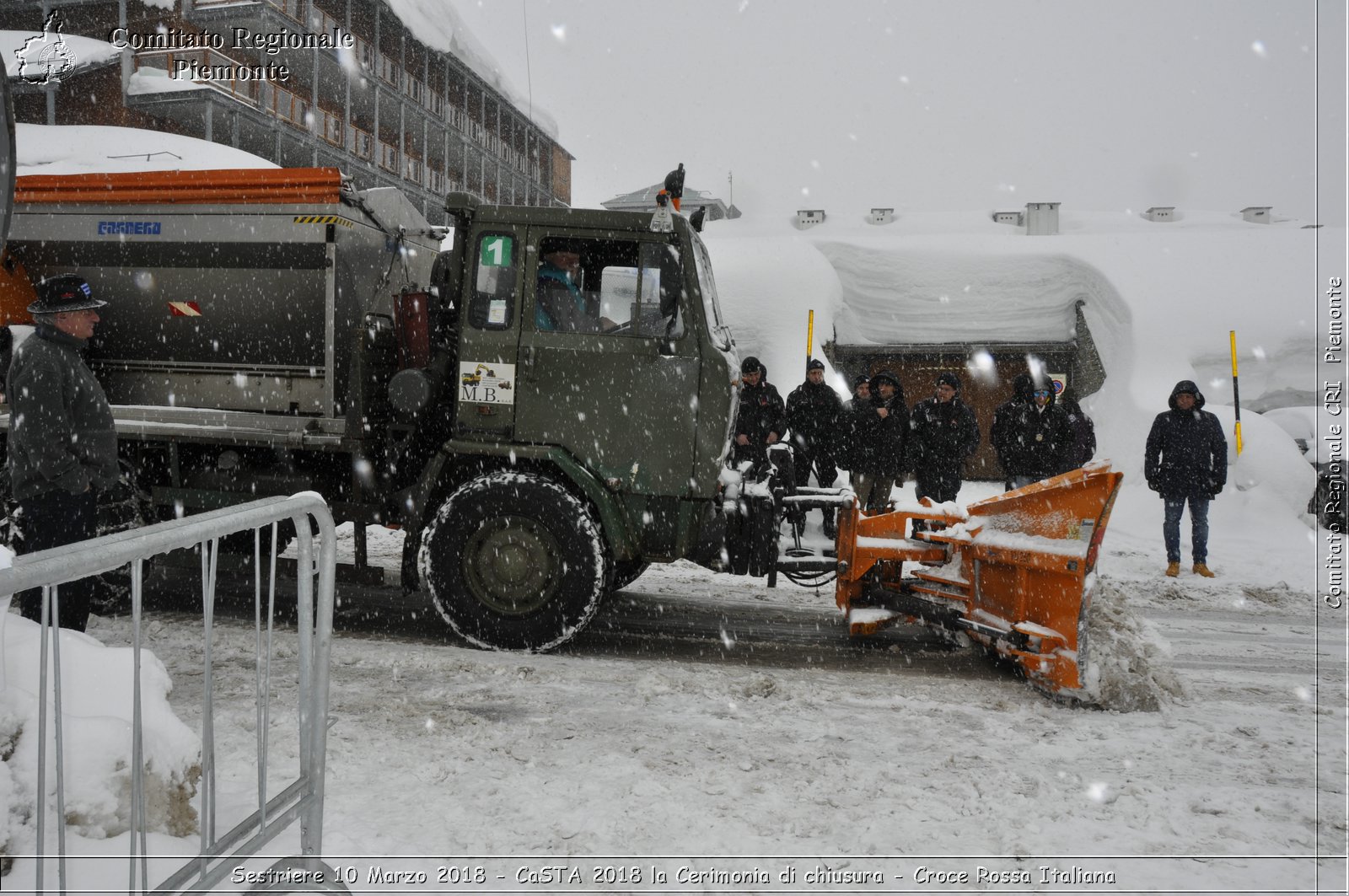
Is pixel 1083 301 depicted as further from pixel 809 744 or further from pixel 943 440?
pixel 809 744

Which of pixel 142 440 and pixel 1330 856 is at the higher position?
pixel 142 440

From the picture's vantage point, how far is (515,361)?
4.52 m

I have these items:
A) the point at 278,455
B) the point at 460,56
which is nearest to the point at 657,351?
the point at 278,455

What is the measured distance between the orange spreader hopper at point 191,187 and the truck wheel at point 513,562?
73.8 inches

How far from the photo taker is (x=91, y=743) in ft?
6.89

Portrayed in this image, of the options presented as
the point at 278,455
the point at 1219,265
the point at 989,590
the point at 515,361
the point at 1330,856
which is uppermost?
the point at 1219,265

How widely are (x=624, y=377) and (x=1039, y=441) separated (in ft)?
14.6

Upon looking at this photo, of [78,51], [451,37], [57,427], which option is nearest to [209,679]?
[57,427]

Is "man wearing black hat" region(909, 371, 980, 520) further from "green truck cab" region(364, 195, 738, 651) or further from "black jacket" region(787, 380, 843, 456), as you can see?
"green truck cab" region(364, 195, 738, 651)

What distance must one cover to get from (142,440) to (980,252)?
1403cm

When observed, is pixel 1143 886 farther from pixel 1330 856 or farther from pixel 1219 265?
pixel 1219 265

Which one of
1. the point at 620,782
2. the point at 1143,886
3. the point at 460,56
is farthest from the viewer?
the point at 460,56

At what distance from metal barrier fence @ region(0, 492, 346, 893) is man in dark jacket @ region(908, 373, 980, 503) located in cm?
625

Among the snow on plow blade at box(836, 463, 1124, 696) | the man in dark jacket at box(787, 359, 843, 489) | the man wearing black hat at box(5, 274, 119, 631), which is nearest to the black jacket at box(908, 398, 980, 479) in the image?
the man in dark jacket at box(787, 359, 843, 489)
